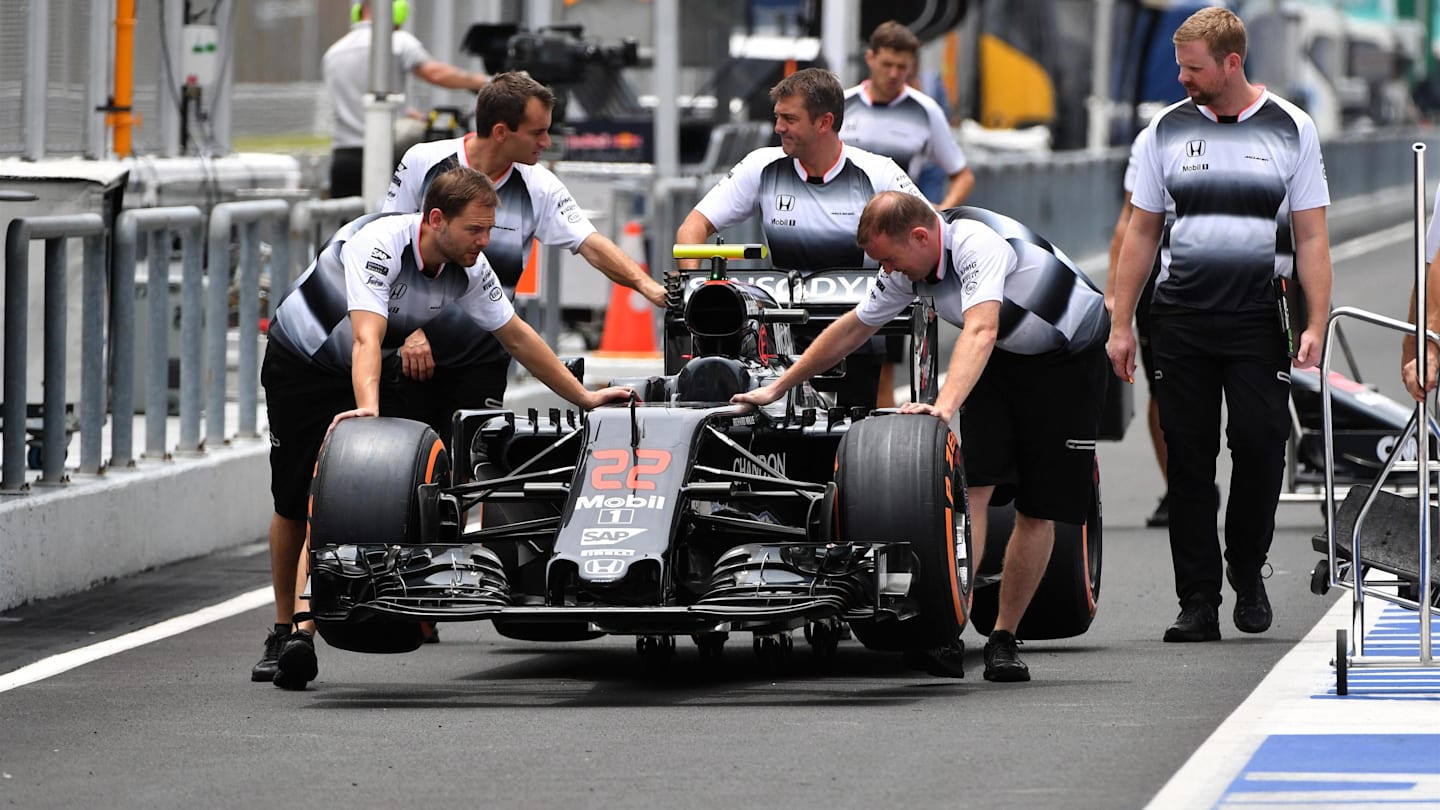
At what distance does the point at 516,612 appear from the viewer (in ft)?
26.3

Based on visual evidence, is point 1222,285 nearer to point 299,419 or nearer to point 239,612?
point 299,419

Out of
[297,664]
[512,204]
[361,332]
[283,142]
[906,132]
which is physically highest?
[283,142]

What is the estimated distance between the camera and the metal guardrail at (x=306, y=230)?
1340cm

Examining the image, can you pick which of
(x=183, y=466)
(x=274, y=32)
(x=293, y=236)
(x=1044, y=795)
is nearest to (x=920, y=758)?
(x=1044, y=795)

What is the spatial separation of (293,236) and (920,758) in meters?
6.95

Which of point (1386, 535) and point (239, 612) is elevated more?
point (1386, 535)

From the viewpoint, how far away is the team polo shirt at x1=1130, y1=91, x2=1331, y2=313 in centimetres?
959

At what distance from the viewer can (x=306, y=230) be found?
13578 millimetres

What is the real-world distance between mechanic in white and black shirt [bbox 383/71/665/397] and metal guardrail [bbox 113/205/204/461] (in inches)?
85.6

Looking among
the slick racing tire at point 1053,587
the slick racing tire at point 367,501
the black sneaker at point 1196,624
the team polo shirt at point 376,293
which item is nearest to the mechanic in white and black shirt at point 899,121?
the black sneaker at point 1196,624

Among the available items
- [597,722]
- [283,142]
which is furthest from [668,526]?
[283,142]

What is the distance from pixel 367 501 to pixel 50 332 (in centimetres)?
303

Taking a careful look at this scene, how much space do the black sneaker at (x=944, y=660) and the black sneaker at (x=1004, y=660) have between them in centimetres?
8

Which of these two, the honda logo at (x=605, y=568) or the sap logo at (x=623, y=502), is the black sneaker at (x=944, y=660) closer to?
the sap logo at (x=623, y=502)
